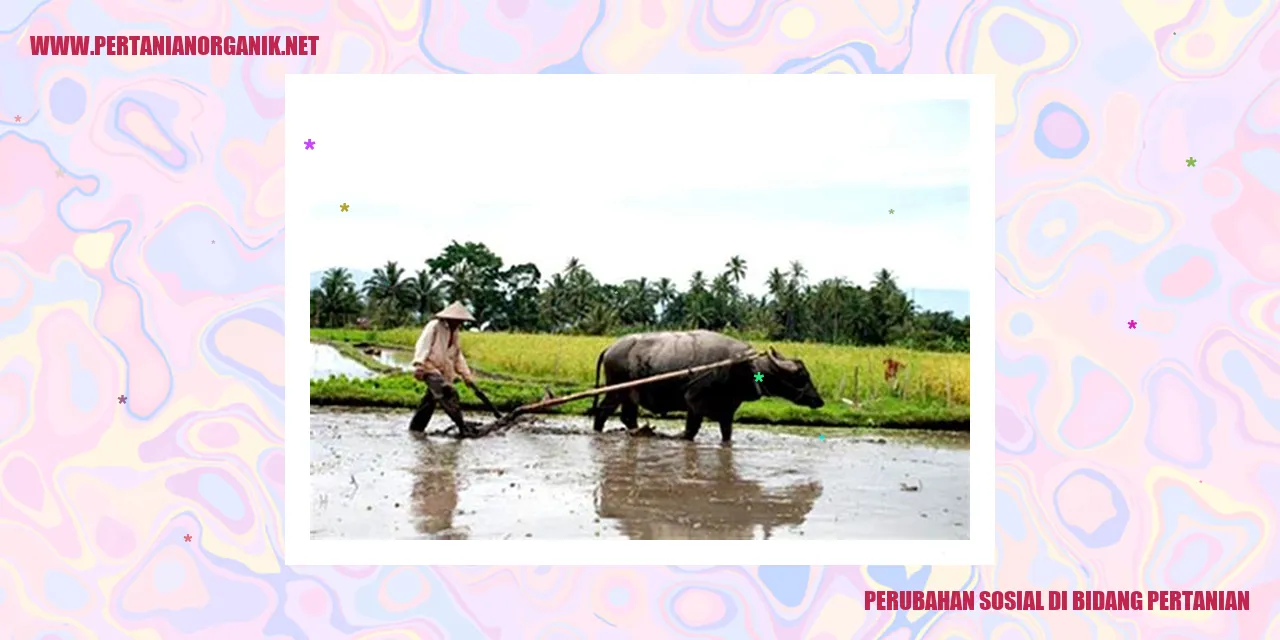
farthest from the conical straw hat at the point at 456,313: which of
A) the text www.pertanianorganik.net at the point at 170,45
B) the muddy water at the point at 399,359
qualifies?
the text www.pertanianorganik.net at the point at 170,45

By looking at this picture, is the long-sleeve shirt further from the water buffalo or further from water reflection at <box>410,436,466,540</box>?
the water buffalo

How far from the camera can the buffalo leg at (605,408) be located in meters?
4.84

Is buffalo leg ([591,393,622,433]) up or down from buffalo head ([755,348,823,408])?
down

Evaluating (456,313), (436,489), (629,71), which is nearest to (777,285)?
(629,71)

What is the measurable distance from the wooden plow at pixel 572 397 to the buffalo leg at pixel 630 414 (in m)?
0.11

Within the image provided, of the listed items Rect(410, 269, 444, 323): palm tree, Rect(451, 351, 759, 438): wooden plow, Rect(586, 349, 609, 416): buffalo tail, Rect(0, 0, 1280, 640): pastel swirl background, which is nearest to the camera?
Rect(0, 0, 1280, 640): pastel swirl background

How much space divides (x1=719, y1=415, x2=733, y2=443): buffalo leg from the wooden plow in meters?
0.24

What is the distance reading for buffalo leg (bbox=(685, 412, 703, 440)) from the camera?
4797 mm

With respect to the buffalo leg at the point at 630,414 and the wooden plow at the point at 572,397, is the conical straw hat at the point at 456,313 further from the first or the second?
the buffalo leg at the point at 630,414

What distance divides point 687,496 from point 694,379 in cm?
70

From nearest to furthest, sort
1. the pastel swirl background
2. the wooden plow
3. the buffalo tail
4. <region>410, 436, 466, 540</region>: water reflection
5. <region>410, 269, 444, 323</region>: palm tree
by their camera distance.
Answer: the pastel swirl background → <region>410, 436, 466, 540</region>: water reflection → <region>410, 269, 444, 323</region>: palm tree → the wooden plow → the buffalo tail

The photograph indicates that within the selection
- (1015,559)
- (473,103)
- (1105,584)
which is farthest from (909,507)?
(473,103)

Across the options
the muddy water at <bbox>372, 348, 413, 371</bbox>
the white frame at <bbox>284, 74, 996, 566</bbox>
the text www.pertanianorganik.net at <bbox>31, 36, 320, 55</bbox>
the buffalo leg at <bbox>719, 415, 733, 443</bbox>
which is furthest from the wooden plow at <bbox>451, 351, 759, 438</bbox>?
the text www.pertanianorganik.net at <bbox>31, 36, 320, 55</bbox>

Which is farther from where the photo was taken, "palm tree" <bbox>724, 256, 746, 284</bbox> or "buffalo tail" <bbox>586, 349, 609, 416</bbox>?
"buffalo tail" <bbox>586, 349, 609, 416</bbox>
